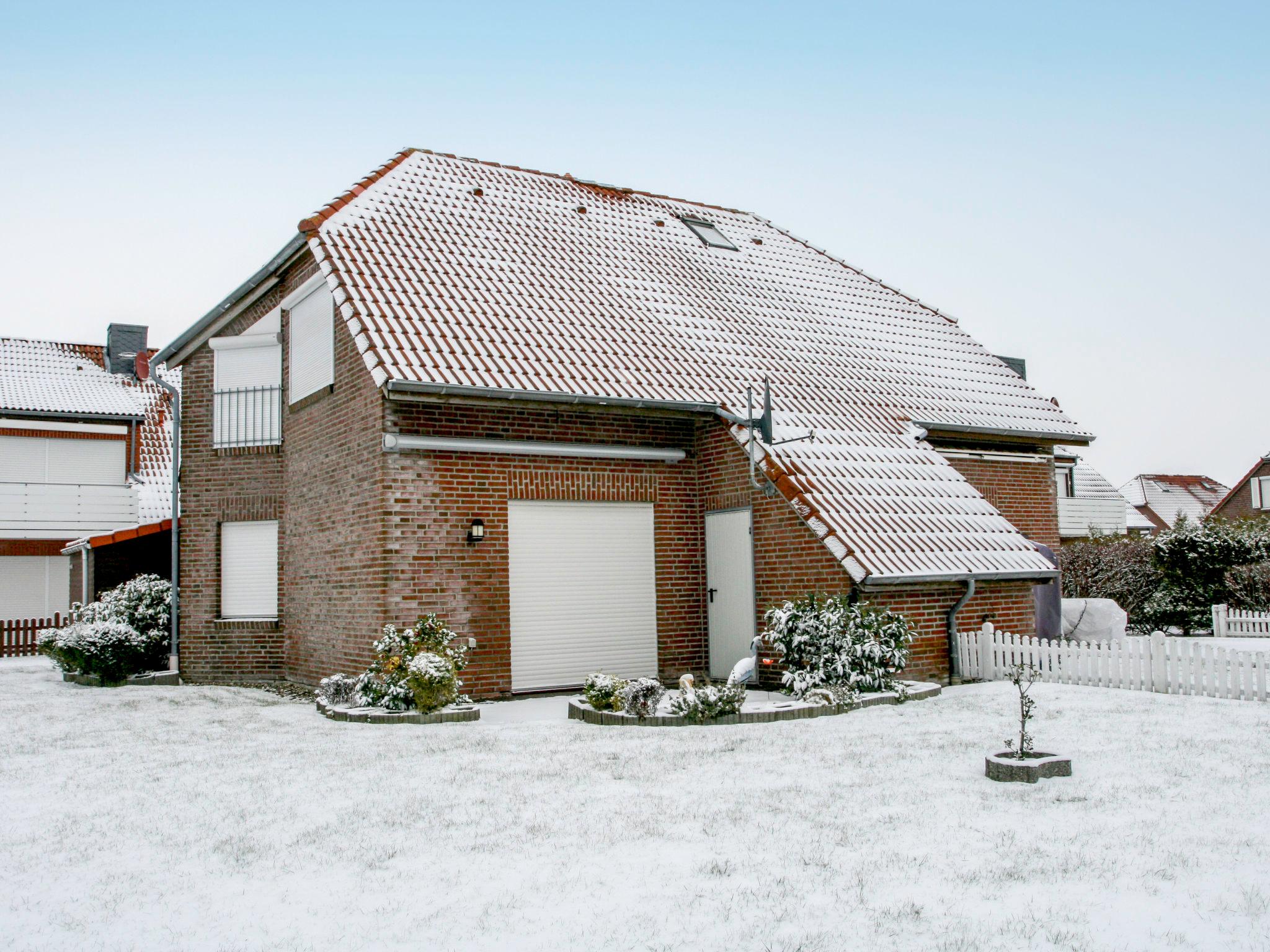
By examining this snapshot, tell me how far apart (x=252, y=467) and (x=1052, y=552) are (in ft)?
38.5

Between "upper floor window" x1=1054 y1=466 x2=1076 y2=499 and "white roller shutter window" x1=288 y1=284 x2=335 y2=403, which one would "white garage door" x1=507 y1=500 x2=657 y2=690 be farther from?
"upper floor window" x1=1054 y1=466 x2=1076 y2=499

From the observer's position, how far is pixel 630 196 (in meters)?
19.6

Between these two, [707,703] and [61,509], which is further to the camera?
[61,509]

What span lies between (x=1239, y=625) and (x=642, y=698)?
16882 mm

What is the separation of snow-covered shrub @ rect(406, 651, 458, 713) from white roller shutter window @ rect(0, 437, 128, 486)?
61.5 feet

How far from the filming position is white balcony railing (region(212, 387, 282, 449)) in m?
15.5

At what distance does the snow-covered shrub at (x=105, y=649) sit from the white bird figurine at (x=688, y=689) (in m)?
8.87

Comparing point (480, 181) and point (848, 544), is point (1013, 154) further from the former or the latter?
point (480, 181)

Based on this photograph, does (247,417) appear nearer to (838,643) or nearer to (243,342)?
(243,342)

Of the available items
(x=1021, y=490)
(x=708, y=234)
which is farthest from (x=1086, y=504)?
(x=708, y=234)

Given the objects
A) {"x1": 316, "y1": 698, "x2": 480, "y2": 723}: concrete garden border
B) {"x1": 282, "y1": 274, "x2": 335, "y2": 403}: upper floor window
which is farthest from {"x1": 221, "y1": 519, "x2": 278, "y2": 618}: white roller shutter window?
{"x1": 316, "y1": 698, "x2": 480, "y2": 723}: concrete garden border

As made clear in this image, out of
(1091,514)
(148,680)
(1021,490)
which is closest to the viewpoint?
(148,680)

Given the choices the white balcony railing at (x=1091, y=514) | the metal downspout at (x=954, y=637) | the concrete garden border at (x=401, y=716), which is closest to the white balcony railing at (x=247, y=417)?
the concrete garden border at (x=401, y=716)

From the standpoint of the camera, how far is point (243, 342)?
52.5ft
